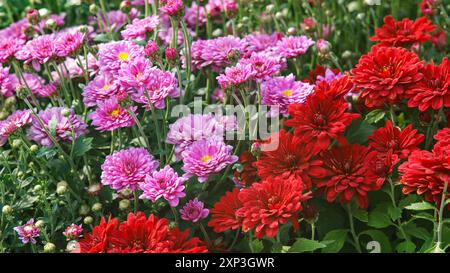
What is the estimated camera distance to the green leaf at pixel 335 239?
1.91 metres

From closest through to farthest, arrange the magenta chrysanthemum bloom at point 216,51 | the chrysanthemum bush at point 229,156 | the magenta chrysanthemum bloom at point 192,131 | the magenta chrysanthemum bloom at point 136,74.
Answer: the chrysanthemum bush at point 229,156, the magenta chrysanthemum bloom at point 136,74, the magenta chrysanthemum bloom at point 192,131, the magenta chrysanthemum bloom at point 216,51

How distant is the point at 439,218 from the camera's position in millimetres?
1747

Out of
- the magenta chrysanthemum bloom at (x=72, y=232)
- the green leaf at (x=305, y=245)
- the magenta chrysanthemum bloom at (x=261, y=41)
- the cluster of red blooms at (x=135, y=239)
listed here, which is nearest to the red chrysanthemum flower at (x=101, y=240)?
the cluster of red blooms at (x=135, y=239)

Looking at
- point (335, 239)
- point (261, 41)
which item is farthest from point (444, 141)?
point (261, 41)

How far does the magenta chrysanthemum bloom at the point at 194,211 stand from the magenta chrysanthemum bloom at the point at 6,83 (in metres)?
0.78

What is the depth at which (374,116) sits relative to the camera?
6.91ft

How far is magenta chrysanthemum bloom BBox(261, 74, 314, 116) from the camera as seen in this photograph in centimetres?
208

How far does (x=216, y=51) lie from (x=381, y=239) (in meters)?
0.80

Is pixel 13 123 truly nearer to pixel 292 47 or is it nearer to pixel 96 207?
pixel 96 207

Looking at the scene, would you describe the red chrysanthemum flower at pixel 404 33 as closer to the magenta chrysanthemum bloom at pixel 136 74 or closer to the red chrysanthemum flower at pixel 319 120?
the red chrysanthemum flower at pixel 319 120

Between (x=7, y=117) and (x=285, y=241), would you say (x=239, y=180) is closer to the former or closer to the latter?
(x=285, y=241)

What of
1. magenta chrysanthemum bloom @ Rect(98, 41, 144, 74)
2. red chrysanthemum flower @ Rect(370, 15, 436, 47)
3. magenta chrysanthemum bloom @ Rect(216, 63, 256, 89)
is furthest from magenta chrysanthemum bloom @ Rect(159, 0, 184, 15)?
red chrysanthemum flower @ Rect(370, 15, 436, 47)
